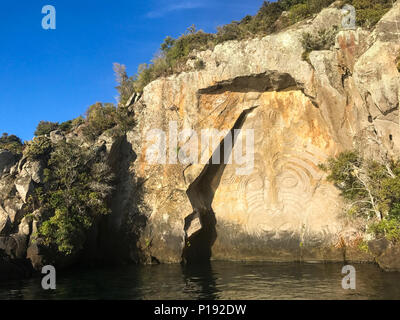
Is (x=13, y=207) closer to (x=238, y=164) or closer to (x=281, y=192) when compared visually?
(x=238, y=164)

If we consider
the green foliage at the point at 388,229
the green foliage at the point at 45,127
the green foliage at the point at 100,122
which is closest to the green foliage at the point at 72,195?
the green foliage at the point at 100,122

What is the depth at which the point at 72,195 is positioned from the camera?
77.2 feet

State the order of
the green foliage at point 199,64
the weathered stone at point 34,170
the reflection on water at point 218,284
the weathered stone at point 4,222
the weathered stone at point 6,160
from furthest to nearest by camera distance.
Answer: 1. the green foliage at point 199,64
2. the weathered stone at point 6,160
3. the weathered stone at point 34,170
4. the weathered stone at point 4,222
5. the reflection on water at point 218,284

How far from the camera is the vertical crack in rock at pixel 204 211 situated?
26.1 m

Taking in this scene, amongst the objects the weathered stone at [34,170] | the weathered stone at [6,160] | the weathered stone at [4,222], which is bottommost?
the weathered stone at [4,222]

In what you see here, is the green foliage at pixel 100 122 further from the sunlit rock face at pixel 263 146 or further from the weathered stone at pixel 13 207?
the weathered stone at pixel 13 207

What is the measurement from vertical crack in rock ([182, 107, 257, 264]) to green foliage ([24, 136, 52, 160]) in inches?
416

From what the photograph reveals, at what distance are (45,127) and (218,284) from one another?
1069 inches

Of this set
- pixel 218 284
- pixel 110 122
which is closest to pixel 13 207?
pixel 110 122

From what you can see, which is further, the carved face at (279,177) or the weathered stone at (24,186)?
the carved face at (279,177)

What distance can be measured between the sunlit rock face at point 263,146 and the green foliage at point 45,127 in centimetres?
1189

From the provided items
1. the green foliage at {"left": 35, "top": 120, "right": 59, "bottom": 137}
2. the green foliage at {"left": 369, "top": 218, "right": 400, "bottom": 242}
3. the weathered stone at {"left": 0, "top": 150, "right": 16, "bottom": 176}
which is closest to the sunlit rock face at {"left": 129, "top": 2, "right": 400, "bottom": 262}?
the green foliage at {"left": 369, "top": 218, "right": 400, "bottom": 242}

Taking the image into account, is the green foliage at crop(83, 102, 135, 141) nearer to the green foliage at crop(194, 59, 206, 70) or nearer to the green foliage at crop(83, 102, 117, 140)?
the green foliage at crop(83, 102, 117, 140)

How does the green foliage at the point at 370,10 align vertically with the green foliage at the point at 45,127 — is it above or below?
above
